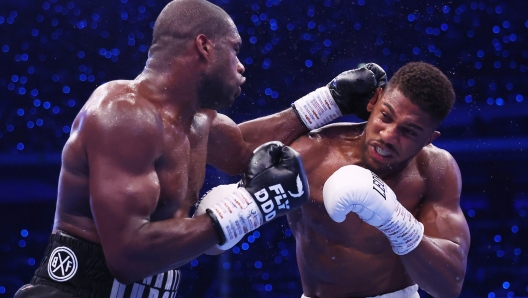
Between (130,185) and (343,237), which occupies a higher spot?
(130,185)

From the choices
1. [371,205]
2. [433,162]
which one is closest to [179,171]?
[371,205]

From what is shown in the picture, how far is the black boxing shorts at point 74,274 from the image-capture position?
1.67m

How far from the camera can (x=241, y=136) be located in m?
2.32

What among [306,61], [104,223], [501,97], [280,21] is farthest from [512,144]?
[104,223]

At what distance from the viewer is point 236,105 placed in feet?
13.5

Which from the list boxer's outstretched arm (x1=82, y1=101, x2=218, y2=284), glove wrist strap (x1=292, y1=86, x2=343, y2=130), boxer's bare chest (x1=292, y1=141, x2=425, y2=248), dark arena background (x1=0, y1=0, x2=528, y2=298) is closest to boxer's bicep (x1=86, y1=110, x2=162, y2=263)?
boxer's outstretched arm (x1=82, y1=101, x2=218, y2=284)

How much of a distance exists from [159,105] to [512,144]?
2.78m

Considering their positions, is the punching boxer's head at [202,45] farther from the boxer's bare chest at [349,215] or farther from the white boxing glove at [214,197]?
the boxer's bare chest at [349,215]

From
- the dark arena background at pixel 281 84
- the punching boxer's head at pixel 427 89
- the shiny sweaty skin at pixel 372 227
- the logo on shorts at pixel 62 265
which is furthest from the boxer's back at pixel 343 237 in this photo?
the dark arena background at pixel 281 84

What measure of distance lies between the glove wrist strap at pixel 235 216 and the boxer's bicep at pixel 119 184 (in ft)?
0.58

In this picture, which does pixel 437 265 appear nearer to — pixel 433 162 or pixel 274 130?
pixel 433 162

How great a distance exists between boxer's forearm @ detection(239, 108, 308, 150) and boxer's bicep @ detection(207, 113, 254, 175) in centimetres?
5

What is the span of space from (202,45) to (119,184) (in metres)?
0.51

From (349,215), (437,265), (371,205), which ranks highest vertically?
(371,205)
